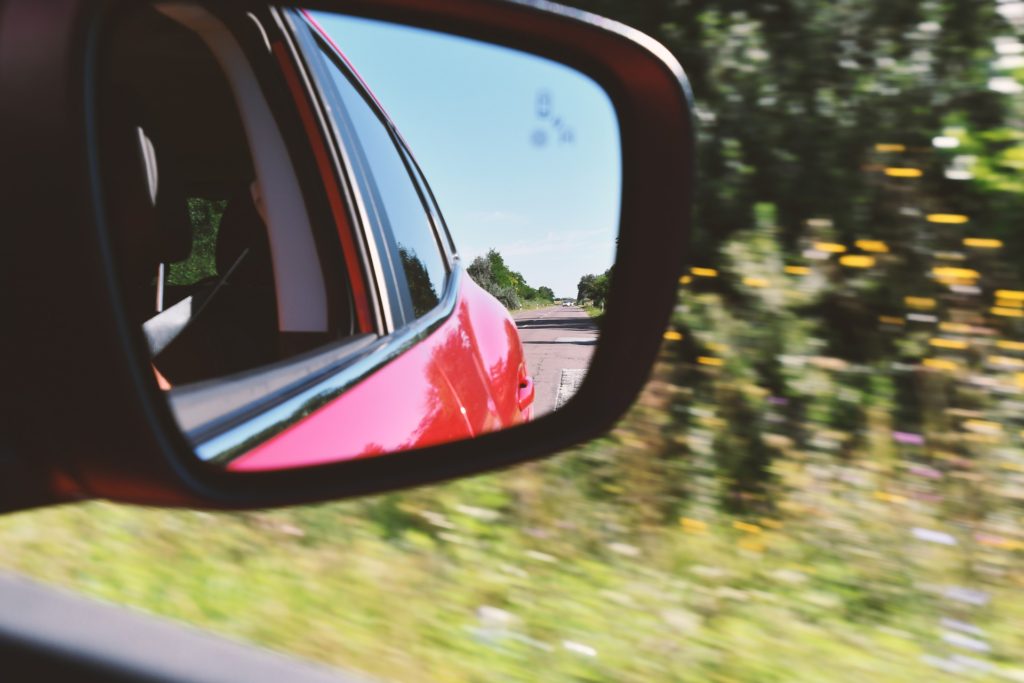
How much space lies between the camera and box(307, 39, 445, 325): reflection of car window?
2225mm

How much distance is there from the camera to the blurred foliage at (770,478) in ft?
8.54

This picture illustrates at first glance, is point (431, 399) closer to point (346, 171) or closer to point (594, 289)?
point (594, 289)

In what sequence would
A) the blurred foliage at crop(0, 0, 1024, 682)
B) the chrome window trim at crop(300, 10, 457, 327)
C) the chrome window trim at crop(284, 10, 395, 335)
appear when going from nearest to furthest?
1. the chrome window trim at crop(284, 10, 395, 335)
2. the chrome window trim at crop(300, 10, 457, 327)
3. the blurred foliage at crop(0, 0, 1024, 682)

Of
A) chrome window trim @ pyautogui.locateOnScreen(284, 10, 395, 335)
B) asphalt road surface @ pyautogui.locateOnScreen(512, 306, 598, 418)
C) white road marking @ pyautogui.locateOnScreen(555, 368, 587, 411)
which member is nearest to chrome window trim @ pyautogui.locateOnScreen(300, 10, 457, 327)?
chrome window trim @ pyautogui.locateOnScreen(284, 10, 395, 335)

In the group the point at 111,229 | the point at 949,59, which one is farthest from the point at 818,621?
the point at 949,59

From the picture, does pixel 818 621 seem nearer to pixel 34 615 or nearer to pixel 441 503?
pixel 441 503

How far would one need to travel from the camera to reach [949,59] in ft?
13.9

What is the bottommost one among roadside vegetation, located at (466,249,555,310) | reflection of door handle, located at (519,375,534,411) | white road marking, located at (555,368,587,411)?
reflection of door handle, located at (519,375,534,411)

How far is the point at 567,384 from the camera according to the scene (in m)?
1.88

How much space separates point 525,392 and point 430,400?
0.49 meters

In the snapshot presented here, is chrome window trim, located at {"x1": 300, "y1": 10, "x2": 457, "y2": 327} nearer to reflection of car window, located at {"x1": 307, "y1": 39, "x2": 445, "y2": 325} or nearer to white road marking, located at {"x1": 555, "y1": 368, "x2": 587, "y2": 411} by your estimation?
reflection of car window, located at {"x1": 307, "y1": 39, "x2": 445, "y2": 325}

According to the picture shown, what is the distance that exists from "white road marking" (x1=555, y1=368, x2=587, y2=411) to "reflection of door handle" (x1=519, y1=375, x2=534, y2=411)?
0.90ft

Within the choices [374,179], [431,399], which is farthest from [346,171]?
[431,399]

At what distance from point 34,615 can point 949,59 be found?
4.24 meters
